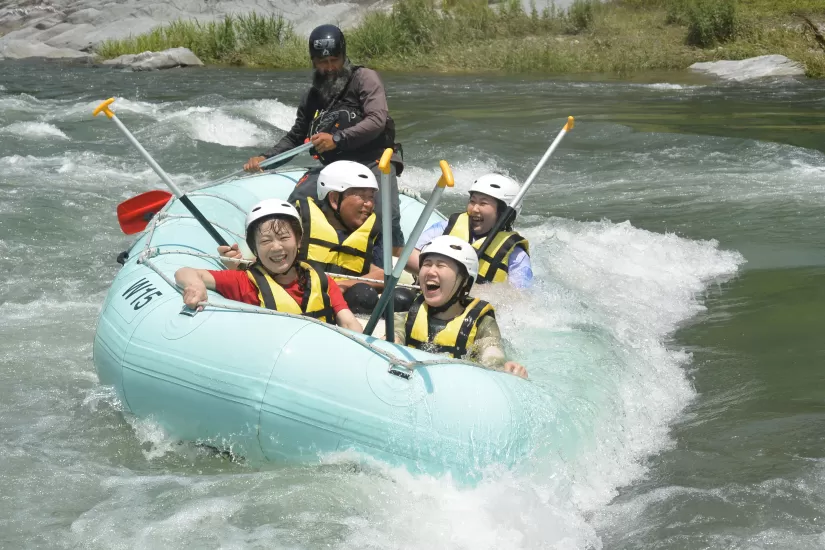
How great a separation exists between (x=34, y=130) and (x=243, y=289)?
877 cm

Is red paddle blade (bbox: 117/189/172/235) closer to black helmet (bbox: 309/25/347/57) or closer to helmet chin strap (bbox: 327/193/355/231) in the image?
helmet chin strap (bbox: 327/193/355/231)

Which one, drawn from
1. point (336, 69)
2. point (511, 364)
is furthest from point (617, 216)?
point (511, 364)

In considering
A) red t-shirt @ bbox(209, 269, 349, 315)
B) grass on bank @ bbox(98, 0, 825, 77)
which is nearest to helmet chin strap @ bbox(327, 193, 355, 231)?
red t-shirt @ bbox(209, 269, 349, 315)

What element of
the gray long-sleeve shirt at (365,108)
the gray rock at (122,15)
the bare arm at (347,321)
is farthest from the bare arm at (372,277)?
the gray rock at (122,15)

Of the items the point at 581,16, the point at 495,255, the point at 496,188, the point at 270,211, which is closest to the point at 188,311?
the point at 270,211

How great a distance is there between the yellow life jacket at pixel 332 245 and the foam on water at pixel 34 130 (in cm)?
762

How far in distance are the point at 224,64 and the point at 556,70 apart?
26.0 ft

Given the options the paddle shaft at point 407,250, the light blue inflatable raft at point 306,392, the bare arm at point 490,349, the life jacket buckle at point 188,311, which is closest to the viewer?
the paddle shaft at point 407,250

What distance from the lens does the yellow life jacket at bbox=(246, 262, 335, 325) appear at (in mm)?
4125

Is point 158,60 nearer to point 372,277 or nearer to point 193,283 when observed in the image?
point 372,277

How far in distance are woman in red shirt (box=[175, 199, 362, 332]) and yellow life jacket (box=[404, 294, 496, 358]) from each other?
24 centimetres

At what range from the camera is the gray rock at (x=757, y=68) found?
1747 cm

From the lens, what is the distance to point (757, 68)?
58.0ft

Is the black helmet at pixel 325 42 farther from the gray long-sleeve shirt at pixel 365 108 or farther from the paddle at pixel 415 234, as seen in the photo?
the paddle at pixel 415 234
